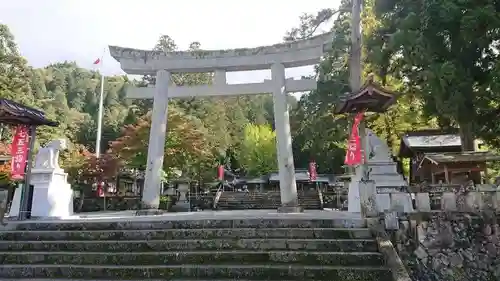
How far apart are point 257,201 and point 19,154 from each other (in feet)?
49.9

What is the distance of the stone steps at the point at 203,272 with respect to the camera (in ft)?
18.0

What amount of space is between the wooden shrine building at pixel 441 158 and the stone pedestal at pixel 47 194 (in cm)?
1305

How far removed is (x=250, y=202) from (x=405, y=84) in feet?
36.1

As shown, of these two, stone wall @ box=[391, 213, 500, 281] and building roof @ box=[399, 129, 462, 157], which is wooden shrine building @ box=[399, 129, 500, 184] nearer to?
building roof @ box=[399, 129, 462, 157]

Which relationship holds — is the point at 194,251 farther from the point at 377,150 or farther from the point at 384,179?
the point at 377,150

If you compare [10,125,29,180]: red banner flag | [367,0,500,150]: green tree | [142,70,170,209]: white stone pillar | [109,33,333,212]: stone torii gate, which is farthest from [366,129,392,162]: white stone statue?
[10,125,29,180]: red banner flag

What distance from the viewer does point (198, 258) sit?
6.15 m

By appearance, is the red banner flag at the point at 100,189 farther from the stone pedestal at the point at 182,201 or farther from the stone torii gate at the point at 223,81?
the stone torii gate at the point at 223,81

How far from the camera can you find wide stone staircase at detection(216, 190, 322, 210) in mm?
20719

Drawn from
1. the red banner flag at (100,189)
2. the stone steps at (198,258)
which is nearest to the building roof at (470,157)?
the stone steps at (198,258)

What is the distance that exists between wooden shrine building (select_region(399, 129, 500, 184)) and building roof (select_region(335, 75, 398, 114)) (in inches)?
299

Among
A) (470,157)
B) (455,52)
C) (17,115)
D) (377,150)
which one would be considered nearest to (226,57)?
(17,115)

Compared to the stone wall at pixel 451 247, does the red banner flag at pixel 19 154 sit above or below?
above

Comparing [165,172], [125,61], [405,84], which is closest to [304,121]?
[405,84]
